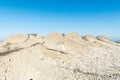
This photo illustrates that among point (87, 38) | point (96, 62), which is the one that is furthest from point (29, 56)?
point (87, 38)

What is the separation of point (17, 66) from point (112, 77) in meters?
14.3

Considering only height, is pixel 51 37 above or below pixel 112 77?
above

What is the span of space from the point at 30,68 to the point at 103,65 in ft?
43.3

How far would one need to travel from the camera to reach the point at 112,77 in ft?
87.0

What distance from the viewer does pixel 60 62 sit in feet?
104

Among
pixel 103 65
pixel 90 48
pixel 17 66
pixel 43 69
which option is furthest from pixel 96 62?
pixel 17 66

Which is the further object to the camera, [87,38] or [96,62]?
[87,38]

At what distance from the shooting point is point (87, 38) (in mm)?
50094

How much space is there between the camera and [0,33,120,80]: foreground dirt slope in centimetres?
2662

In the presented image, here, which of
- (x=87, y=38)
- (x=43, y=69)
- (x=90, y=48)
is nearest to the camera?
(x=43, y=69)

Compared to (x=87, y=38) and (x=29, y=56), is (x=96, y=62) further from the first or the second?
(x=87, y=38)

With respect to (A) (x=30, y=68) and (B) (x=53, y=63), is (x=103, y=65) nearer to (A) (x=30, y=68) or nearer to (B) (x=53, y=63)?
(B) (x=53, y=63)

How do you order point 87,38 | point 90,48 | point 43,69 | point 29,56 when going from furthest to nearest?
point 87,38 < point 90,48 < point 29,56 < point 43,69

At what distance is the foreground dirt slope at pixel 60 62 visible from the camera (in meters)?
26.6
